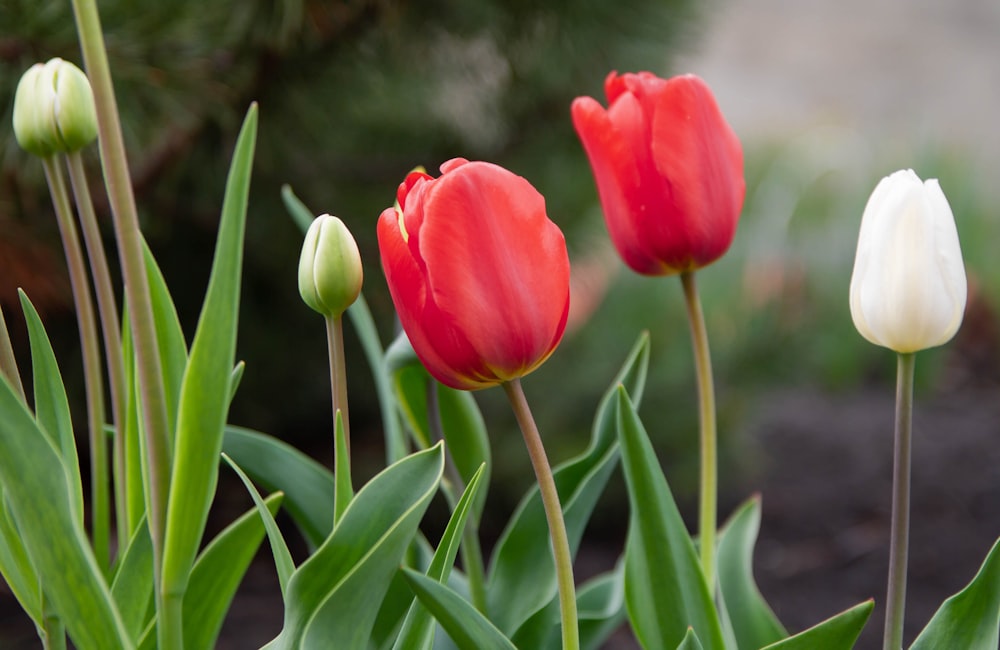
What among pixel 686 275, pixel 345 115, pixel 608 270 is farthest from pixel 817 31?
pixel 686 275

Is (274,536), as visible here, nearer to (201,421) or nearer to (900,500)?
(201,421)

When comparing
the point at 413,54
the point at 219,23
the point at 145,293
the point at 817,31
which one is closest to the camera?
the point at 145,293

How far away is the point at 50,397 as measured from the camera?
0.42m

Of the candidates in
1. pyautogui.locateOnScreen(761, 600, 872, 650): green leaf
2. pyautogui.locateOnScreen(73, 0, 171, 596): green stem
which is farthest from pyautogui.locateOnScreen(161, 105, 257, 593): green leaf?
pyautogui.locateOnScreen(761, 600, 872, 650): green leaf

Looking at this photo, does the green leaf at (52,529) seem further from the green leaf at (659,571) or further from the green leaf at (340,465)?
the green leaf at (659,571)

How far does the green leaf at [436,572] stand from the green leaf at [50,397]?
5.3 inches

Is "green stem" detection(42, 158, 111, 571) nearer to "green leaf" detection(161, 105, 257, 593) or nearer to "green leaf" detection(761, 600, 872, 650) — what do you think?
"green leaf" detection(161, 105, 257, 593)

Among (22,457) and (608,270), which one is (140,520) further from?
(608,270)

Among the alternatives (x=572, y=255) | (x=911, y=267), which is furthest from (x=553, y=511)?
(x=572, y=255)

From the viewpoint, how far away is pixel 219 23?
90cm

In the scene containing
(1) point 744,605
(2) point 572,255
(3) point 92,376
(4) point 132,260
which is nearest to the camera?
(4) point 132,260

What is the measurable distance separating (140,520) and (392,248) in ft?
0.61

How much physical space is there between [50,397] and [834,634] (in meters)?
0.33

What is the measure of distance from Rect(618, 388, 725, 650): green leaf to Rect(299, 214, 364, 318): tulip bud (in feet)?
0.45
